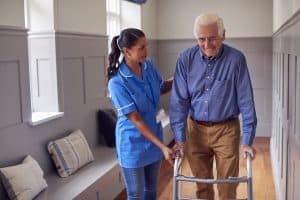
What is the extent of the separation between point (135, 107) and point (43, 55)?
1.73m

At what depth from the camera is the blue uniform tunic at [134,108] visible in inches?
93.0

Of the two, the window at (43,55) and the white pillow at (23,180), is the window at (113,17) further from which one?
the white pillow at (23,180)

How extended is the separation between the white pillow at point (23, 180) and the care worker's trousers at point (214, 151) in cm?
118

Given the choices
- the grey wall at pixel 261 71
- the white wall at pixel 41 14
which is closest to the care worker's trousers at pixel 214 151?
the white wall at pixel 41 14

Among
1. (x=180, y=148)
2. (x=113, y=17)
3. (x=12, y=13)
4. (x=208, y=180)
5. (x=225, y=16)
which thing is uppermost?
(x=225, y=16)

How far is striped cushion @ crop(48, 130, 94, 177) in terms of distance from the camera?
3.57 m

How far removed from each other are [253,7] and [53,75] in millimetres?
4400

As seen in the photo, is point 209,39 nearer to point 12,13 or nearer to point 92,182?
point 12,13

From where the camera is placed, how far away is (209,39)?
2.07 metres

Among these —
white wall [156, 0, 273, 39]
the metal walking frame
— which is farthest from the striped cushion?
white wall [156, 0, 273, 39]

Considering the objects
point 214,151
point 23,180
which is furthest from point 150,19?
point 214,151

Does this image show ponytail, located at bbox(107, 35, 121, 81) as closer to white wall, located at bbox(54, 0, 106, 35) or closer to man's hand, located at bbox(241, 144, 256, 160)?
man's hand, located at bbox(241, 144, 256, 160)

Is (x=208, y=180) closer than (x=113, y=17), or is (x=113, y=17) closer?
(x=208, y=180)

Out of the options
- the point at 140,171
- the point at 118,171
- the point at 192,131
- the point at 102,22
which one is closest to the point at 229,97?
the point at 192,131
